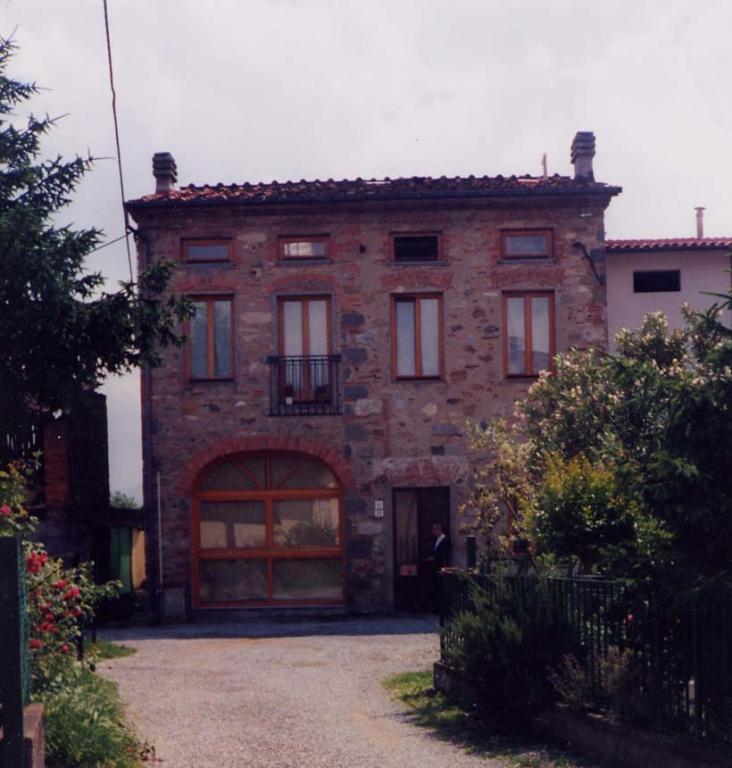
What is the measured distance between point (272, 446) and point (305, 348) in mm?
2012

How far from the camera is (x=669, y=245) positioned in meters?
24.2

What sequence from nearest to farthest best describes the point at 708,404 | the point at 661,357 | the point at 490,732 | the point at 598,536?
the point at 708,404 → the point at 490,732 → the point at 598,536 → the point at 661,357

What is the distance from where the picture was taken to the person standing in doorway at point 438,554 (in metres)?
21.2

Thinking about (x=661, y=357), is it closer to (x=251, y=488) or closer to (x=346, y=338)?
(x=346, y=338)

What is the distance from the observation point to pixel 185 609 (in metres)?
22.1

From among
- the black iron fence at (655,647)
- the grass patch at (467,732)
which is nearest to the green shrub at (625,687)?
the black iron fence at (655,647)

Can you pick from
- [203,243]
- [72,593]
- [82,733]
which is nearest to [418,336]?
[203,243]

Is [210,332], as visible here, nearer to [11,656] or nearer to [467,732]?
[467,732]

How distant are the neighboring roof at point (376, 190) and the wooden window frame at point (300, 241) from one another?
720 mm

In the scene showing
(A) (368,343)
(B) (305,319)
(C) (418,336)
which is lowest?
(A) (368,343)

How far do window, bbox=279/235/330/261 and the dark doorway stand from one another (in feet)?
16.1

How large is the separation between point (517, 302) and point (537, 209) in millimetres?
1868

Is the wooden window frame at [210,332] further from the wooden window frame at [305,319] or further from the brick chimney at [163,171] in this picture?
the brick chimney at [163,171]

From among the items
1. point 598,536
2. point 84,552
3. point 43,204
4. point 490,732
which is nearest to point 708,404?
point 490,732
